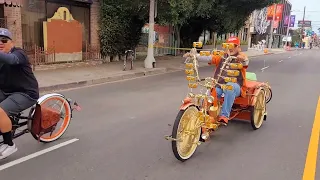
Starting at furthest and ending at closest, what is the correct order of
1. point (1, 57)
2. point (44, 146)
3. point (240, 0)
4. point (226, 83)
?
point (240, 0), point (226, 83), point (44, 146), point (1, 57)

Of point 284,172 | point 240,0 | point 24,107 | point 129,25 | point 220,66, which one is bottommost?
point 284,172

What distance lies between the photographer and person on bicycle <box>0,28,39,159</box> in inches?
158

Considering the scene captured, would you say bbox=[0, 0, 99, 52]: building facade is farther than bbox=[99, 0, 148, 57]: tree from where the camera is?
No

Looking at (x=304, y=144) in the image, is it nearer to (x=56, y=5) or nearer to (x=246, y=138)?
(x=246, y=138)

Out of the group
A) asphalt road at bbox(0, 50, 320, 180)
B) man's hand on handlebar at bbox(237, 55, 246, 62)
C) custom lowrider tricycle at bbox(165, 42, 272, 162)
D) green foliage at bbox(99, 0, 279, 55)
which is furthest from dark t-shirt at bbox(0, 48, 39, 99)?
green foliage at bbox(99, 0, 279, 55)

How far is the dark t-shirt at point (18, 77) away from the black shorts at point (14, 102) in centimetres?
6

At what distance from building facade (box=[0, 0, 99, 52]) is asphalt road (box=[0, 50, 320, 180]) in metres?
6.38

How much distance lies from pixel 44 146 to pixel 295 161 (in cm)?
362

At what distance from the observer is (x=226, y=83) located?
5.30 meters

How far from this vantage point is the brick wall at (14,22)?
12.5m

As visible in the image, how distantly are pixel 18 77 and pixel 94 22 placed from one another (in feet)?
41.7

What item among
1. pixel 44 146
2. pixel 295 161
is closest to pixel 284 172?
pixel 295 161

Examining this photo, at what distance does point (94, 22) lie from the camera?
16.5 metres

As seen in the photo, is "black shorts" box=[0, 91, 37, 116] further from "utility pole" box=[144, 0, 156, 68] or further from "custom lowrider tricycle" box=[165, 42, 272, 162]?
"utility pole" box=[144, 0, 156, 68]
